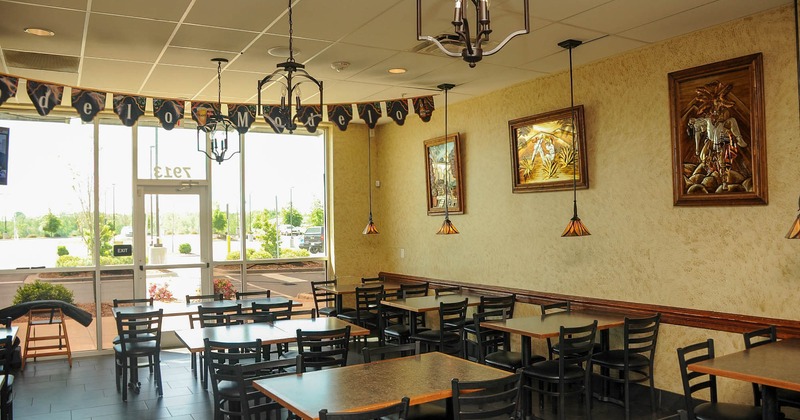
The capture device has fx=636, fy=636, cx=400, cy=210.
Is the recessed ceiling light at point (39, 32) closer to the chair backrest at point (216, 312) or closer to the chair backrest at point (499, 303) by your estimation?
the chair backrest at point (216, 312)

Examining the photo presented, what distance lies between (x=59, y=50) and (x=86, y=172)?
3.49 meters

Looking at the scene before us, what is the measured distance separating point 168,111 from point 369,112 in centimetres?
250

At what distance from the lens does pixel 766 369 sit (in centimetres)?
387

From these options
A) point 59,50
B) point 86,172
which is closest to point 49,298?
point 86,172

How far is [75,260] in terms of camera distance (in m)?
8.80


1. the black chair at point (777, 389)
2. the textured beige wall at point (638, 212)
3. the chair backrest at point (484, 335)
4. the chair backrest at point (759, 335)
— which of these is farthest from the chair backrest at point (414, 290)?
the chair backrest at point (759, 335)

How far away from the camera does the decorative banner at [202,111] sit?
7844mm

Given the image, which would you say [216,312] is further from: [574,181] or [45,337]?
[574,181]

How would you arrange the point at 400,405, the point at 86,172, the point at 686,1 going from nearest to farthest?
the point at 400,405
the point at 686,1
the point at 86,172

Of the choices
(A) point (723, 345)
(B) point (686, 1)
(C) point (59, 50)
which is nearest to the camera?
(B) point (686, 1)

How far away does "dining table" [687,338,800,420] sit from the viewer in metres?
3.65

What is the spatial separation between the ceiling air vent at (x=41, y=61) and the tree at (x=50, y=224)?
9.73 ft

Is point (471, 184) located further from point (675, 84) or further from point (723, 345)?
point (723, 345)

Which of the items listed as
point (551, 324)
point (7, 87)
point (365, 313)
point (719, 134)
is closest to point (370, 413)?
point (551, 324)
